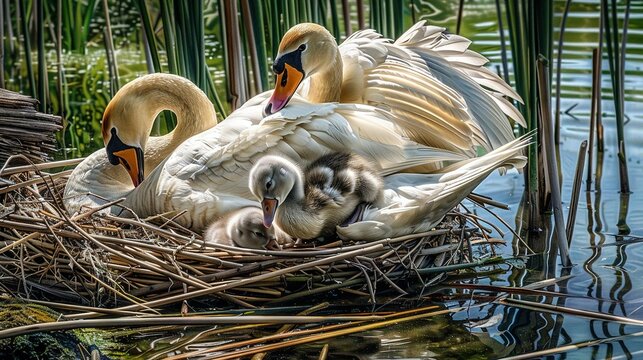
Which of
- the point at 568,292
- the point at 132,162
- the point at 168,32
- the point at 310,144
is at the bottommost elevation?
the point at 568,292

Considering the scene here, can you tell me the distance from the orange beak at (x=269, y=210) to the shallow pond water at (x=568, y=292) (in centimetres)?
53

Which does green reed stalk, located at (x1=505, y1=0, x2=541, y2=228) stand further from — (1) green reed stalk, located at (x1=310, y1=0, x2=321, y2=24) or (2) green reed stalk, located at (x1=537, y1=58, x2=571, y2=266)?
(1) green reed stalk, located at (x1=310, y1=0, x2=321, y2=24)

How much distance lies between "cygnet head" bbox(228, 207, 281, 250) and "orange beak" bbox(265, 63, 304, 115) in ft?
1.71

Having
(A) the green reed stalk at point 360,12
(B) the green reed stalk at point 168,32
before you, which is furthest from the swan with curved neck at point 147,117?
(A) the green reed stalk at point 360,12

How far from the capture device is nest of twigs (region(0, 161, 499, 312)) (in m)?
4.61

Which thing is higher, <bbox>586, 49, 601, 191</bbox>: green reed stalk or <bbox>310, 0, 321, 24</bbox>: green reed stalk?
<bbox>310, 0, 321, 24</bbox>: green reed stalk

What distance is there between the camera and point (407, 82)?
5.22 meters

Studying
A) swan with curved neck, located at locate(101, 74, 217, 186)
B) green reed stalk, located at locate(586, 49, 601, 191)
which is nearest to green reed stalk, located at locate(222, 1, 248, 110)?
swan with curved neck, located at locate(101, 74, 217, 186)

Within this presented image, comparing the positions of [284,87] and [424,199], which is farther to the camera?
[284,87]

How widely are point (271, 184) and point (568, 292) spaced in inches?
55.7

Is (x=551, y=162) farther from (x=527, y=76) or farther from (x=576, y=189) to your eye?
(x=527, y=76)

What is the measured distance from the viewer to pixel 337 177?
188 inches

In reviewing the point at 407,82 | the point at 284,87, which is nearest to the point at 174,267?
the point at 284,87

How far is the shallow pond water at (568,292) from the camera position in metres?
4.29
